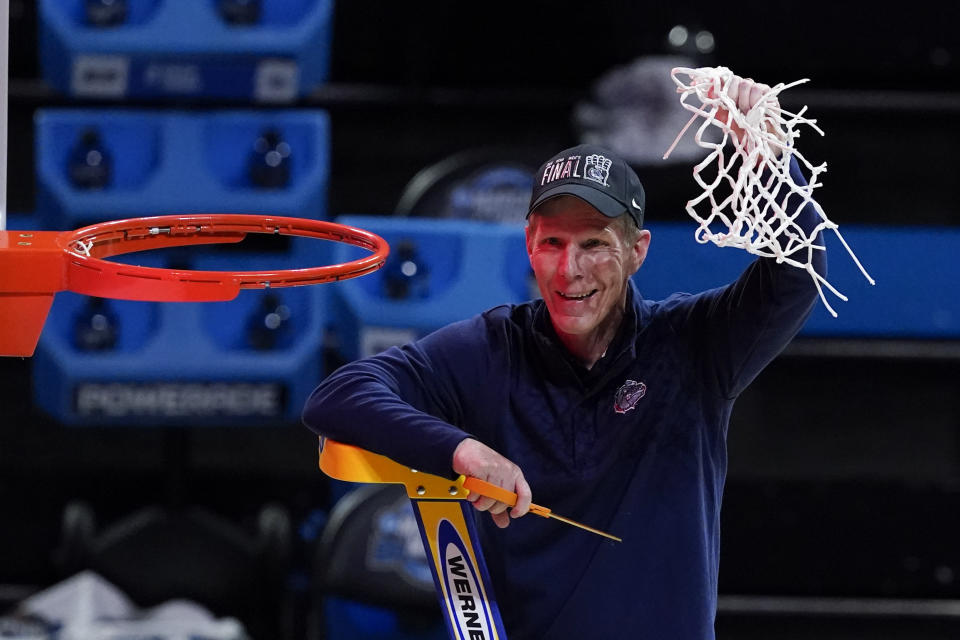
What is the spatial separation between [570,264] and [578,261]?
0.06 feet

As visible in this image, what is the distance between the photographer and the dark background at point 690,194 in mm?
4805

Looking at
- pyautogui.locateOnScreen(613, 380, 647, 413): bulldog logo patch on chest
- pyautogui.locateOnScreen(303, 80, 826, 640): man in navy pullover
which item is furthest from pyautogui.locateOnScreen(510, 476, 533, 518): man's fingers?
pyautogui.locateOnScreen(613, 380, 647, 413): bulldog logo patch on chest

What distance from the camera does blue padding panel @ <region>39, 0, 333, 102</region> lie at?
14.0 feet

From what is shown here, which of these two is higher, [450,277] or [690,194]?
[690,194]

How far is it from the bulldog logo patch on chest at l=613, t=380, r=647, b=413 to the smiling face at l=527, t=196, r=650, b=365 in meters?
0.11

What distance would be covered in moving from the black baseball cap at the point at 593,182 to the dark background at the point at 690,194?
7.55ft

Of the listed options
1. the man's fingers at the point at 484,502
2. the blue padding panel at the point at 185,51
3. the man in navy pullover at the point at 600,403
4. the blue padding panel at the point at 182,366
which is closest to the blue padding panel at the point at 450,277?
the blue padding panel at the point at 182,366

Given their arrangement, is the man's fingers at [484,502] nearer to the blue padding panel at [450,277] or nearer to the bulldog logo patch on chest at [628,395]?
the bulldog logo patch on chest at [628,395]

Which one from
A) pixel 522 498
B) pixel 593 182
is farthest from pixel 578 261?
pixel 522 498

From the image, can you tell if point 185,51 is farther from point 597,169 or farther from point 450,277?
point 597,169

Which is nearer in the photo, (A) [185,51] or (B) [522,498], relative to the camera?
(B) [522,498]

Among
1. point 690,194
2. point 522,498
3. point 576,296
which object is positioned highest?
point 576,296

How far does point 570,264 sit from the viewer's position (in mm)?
2318

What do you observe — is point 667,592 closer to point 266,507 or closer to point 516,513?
point 516,513
